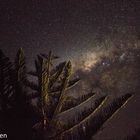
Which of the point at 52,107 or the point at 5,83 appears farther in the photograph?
the point at 5,83

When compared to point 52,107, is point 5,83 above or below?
above

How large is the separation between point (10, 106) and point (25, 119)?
35 centimetres

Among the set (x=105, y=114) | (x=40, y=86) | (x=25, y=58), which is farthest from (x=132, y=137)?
(x=25, y=58)

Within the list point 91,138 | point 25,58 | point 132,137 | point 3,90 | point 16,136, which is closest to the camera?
point 132,137

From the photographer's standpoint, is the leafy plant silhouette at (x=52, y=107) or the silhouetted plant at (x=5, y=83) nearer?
the leafy plant silhouette at (x=52, y=107)

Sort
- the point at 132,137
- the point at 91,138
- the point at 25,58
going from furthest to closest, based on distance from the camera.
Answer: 1. the point at 25,58
2. the point at 91,138
3. the point at 132,137

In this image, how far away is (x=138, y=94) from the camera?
36.1m

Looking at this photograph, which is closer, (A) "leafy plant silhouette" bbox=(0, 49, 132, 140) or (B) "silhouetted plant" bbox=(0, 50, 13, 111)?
(A) "leafy plant silhouette" bbox=(0, 49, 132, 140)

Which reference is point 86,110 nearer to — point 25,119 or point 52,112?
point 52,112

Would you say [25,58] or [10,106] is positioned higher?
[25,58]

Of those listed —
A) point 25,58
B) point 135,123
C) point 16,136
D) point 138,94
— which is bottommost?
point 135,123

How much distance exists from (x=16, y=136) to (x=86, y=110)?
1040mm

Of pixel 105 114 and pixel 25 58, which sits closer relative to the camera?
pixel 105 114

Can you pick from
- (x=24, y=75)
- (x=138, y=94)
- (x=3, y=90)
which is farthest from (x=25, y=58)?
(x=138, y=94)
